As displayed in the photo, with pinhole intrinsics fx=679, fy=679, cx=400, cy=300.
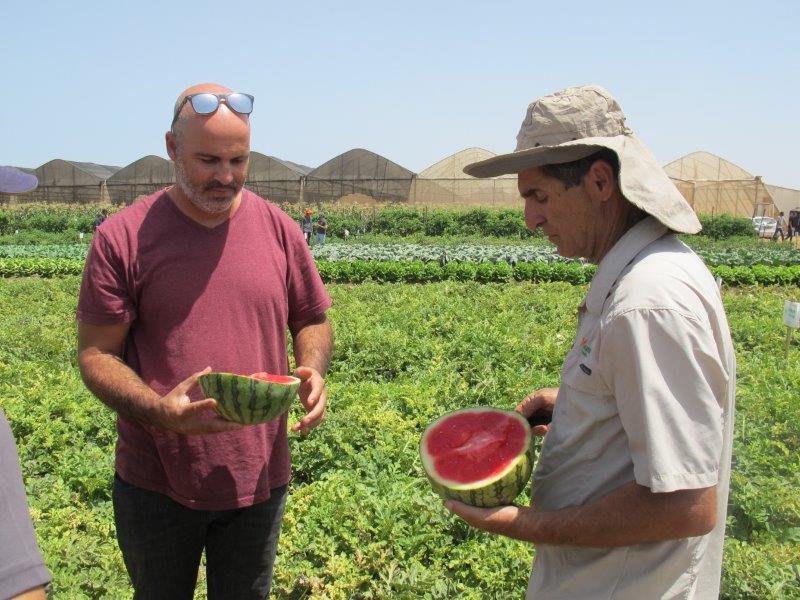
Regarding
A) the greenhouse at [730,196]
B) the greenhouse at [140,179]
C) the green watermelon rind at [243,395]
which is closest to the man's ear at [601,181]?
the green watermelon rind at [243,395]

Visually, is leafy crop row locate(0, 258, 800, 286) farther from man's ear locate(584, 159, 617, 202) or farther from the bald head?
man's ear locate(584, 159, 617, 202)

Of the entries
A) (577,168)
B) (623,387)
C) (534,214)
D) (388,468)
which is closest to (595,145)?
(577,168)

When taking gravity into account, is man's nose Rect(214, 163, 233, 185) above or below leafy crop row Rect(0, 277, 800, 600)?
above

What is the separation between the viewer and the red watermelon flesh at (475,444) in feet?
6.82

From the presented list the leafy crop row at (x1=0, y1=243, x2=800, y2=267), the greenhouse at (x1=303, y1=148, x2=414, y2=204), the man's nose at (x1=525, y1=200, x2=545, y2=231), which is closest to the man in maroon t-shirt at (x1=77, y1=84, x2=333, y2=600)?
the man's nose at (x1=525, y1=200, x2=545, y2=231)

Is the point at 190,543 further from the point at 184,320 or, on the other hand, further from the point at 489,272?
the point at 489,272

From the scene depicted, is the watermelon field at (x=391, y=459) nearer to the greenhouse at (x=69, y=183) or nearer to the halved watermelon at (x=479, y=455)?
the halved watermelon at (x=479, y=455)

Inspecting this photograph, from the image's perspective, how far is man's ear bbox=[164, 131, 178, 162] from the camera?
2.50 meters

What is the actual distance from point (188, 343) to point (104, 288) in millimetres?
346

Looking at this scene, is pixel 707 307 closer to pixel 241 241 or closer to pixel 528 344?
pixel 241 241

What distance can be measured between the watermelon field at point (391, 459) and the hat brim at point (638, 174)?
7.32 feet

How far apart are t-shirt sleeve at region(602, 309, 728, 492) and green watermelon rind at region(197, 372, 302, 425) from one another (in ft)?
3.93

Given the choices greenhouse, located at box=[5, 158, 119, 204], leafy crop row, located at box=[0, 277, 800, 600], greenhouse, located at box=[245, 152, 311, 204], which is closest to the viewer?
leafy crop row, located at box=[0, 277, 800, 600]

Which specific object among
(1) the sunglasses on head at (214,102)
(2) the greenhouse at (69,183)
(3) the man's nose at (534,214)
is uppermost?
(2) the greenhouse at (69,183)
